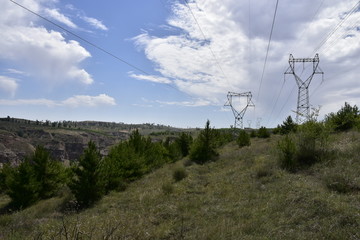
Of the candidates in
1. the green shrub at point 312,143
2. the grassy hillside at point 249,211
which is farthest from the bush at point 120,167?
the green shrub at point 312,143

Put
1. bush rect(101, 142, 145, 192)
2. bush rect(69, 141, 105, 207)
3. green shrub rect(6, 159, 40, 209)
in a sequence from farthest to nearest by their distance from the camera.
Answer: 1. green shrub rect(6, 159, 40, 209)
2. bush rect(101, 142, 145, 192)
3. bush rect(69, 141, 105, 207)

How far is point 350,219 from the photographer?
634 centimetres

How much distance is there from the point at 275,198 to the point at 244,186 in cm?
286

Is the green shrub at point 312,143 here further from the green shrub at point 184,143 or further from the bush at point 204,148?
the green shrub at point 184,143

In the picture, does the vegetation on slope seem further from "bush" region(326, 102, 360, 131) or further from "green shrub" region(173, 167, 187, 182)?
"bush" region(326, 102, 360, 131)

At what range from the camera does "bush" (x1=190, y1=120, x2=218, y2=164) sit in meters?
25.4

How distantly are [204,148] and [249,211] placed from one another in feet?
55.9

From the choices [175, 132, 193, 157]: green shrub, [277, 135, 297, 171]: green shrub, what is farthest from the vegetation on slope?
[175, 132, 193, 157]: green shrub

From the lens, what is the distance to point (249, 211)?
847cm

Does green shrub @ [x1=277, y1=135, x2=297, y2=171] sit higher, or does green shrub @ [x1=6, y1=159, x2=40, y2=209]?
green shrub @ [x1=277, y1=135, x2=297, y2=171]

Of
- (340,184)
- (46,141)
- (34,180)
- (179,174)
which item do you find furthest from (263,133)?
(46,141)

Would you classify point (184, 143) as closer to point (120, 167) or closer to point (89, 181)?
point (120, 167)

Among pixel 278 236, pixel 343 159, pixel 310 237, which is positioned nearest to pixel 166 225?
pixel 278 236

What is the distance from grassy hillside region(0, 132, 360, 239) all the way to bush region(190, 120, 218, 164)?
1064 centimetres
